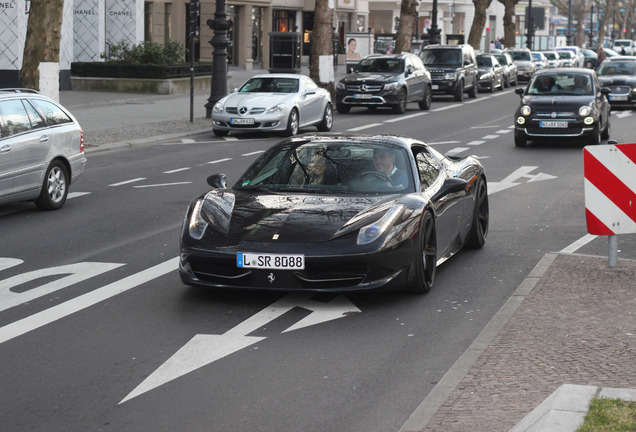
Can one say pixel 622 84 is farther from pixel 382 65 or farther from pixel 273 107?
pixel 273 107

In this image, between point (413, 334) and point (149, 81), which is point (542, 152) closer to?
point (413, 334)

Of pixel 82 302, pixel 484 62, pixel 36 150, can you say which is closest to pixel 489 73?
pixel 484 62

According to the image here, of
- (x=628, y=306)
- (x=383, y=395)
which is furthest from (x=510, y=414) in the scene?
(x=628, y=306)

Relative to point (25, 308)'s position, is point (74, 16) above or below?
above

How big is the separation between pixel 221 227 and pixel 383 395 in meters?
2.72

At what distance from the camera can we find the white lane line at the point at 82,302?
8.23m

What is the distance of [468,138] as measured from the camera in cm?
2553

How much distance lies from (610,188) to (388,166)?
6.21 feet

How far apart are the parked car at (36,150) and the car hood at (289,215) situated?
4.86 m

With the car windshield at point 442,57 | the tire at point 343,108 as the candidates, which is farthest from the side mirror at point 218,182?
the car windshield at point 442,57

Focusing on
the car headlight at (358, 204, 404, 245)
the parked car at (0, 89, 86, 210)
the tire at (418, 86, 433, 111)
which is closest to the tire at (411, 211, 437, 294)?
the car headlight at (358, 204, 404, 245)

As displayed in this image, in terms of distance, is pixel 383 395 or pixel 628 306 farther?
pixel 628 306

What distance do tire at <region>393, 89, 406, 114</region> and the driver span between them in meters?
23.9

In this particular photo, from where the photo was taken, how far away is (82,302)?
911cm
